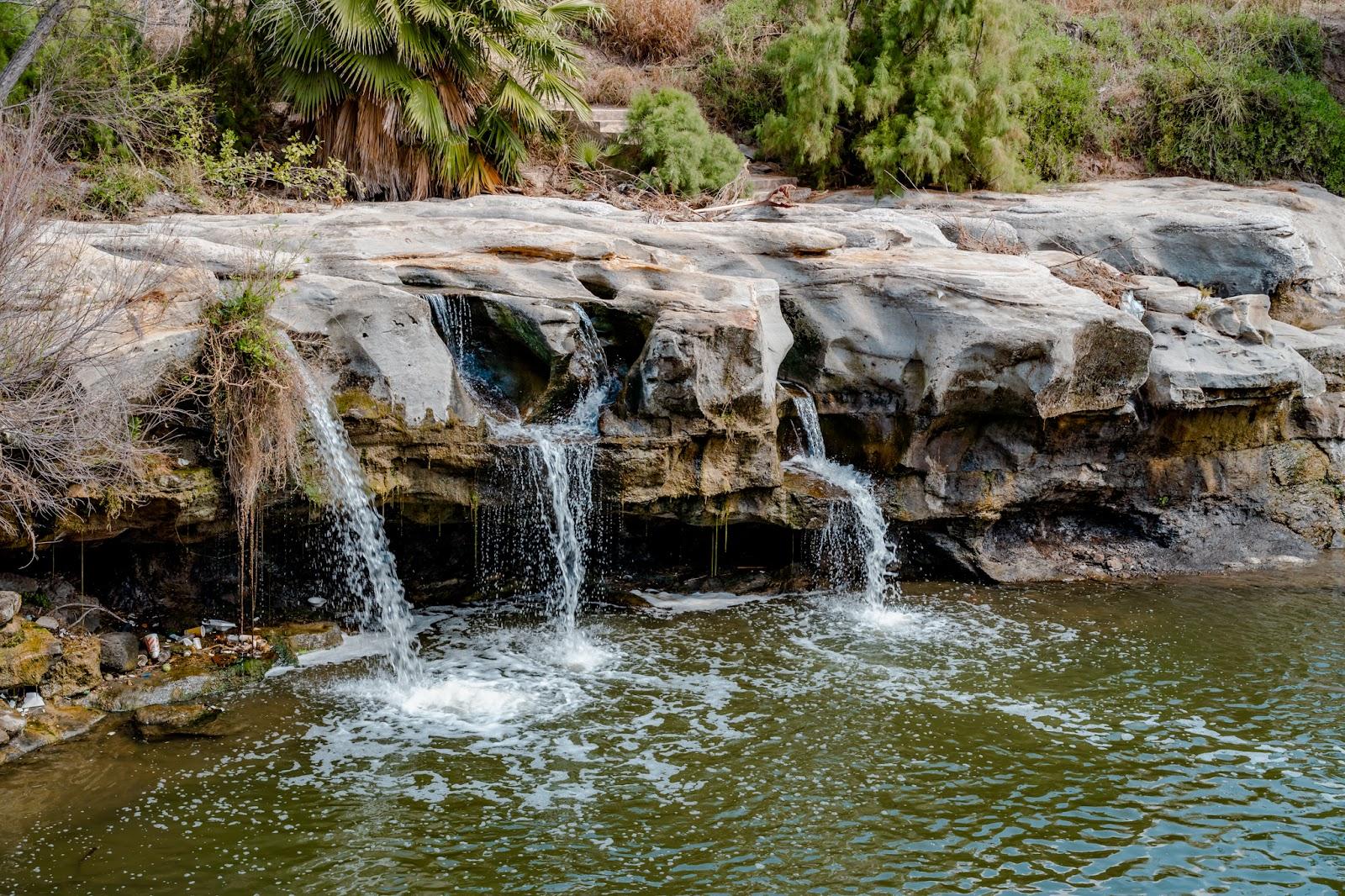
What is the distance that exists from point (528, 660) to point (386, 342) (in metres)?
2.70

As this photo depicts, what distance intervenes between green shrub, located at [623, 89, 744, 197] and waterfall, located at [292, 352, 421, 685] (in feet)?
25.1

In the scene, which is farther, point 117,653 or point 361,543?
point 361,543

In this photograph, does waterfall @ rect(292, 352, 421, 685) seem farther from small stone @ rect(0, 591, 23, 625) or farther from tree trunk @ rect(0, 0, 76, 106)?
tree trunk @ rect(0, 0, 76, 106)

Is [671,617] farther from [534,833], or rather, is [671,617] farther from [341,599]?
[534,833]

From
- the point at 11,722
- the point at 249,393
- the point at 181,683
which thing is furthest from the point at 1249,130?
the point at 11,722

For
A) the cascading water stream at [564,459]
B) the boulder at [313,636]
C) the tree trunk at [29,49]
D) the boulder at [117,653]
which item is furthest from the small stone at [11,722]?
the tree trunk at [29,49]

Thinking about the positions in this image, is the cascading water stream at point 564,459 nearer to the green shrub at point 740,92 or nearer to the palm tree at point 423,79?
the palm tree at point 423,79

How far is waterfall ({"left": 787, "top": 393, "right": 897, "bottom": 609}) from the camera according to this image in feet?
34.2

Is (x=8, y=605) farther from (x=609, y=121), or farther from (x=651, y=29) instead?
(x=651, y=29)

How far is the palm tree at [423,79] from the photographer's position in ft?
41.6

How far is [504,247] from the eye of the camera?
403 inches

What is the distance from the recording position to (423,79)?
527 inches

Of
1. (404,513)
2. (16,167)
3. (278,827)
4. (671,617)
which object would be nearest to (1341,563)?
(671,617)

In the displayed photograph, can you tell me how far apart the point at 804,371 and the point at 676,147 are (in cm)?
585
